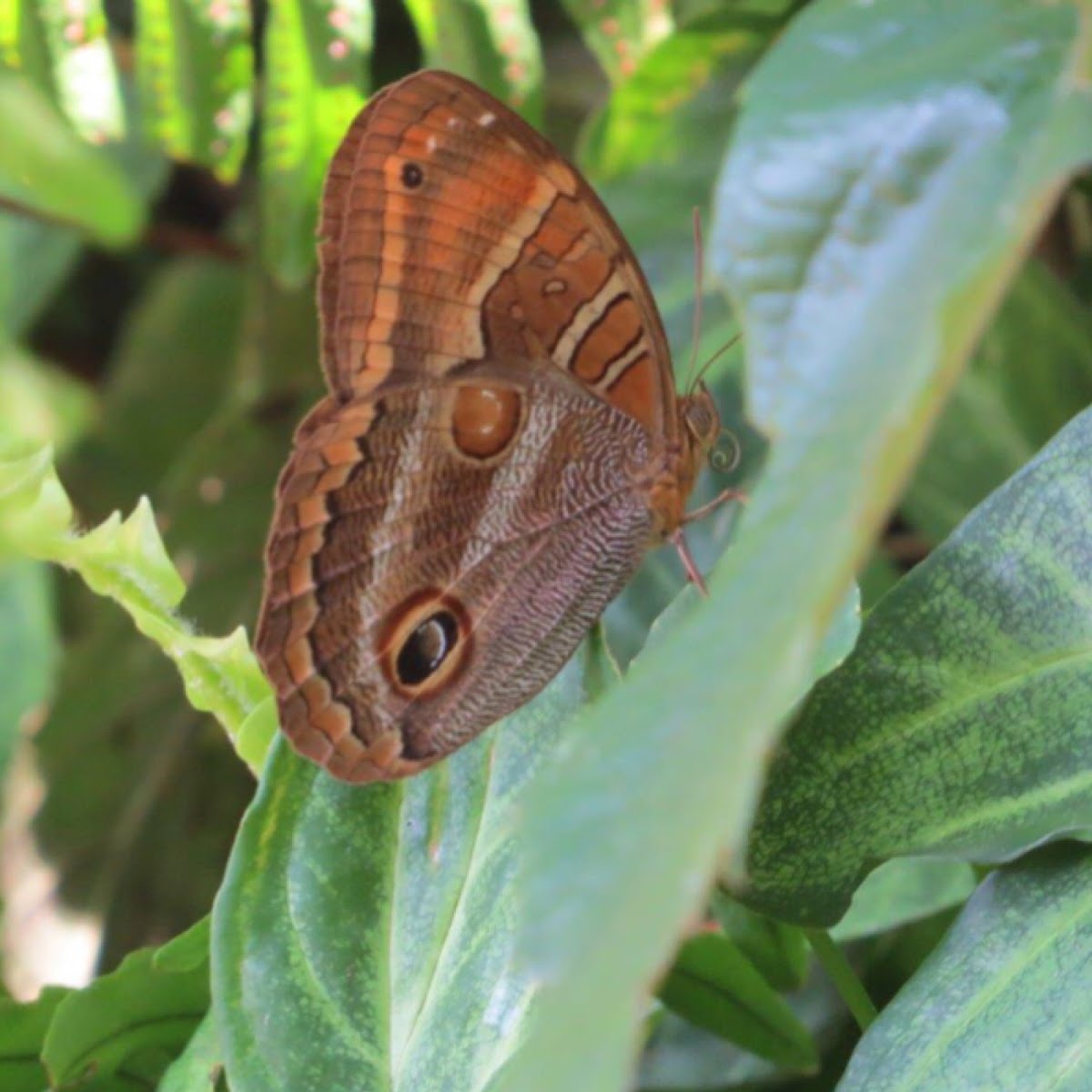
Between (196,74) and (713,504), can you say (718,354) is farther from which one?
(196,74)

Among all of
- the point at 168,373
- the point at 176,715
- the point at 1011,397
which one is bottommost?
the point at 176,715

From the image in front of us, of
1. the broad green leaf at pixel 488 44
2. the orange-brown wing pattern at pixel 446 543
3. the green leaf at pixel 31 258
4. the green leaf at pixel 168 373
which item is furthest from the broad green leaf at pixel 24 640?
the green leaf at pixel 168 373

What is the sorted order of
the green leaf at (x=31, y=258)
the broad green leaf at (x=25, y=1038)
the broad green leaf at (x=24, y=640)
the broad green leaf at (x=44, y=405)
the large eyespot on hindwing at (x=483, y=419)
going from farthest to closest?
the green leaf at (x=31, y=258)
the broad green leaf at (x=24, y=640)
the large eyespot on hindwing at (x=483, y=419)
the broad green leaf at (x=25, y=1038)
the broad green leaf at (x=44, y=405)

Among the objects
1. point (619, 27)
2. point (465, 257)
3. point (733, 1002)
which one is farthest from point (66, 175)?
point (619, 27)

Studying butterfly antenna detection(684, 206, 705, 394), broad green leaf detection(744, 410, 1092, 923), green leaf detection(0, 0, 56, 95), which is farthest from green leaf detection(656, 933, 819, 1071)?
green leaf detection(0, 0, 56, 95)

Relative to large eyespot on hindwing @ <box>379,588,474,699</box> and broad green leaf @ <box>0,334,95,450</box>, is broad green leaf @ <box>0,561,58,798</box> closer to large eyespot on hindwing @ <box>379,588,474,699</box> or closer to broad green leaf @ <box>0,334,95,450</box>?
large eyespot on hindwing @ <box>379,588,474,699</box>

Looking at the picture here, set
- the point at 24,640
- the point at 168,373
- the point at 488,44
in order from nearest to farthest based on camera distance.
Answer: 1. the point at 24,640
2. the point at 488,44
3. the point at 168,373

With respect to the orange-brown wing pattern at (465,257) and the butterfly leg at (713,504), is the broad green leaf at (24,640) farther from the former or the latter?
the butterfly leg at (713,504)

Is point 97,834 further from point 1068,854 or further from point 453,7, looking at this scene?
point 1068,854
